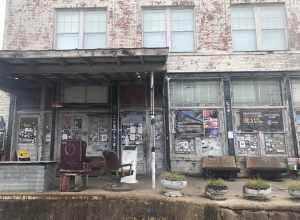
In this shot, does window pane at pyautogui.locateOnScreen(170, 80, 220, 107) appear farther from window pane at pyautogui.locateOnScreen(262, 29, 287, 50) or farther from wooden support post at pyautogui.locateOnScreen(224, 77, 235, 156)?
window pane at pyautogui.locateOnScreen(262, 29, 287, 50)

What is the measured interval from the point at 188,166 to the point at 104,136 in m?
3.28

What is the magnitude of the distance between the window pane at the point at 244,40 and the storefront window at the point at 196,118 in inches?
68.9

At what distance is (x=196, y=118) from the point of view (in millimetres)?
10164

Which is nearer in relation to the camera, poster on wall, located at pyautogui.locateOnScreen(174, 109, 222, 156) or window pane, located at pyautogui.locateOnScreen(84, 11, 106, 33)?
poster on wall, located at pyautogui.locateOnScreen(174, 109, 222, 156)

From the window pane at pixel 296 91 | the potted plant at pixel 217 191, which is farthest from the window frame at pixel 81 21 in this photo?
the window pane at pixel 296 91

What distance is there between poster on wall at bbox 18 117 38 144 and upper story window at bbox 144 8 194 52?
526 centimetres

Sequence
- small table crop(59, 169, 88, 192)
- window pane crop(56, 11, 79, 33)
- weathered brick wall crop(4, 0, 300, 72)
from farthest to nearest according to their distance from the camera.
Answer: window pane crop(56, 11, 79, 33) → weathered brick wall crop(4, 0, 300, 72) → small table crop(59, 169, 88, 192)

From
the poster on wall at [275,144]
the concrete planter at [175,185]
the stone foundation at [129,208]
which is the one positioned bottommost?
the stone foundation at [129,208]

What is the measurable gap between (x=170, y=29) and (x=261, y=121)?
496cm

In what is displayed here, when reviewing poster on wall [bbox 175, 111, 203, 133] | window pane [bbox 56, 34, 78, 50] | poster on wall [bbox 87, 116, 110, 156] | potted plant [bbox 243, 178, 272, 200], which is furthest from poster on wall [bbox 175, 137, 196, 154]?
window pane [bbox 56, 34, 78, 50]

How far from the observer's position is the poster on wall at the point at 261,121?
10.0 metres

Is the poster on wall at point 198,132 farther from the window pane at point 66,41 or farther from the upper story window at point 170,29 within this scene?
the window pane at point 66,41

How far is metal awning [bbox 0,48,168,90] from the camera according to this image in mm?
7473

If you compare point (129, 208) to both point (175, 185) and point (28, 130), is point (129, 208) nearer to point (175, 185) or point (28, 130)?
point (175, 185)
